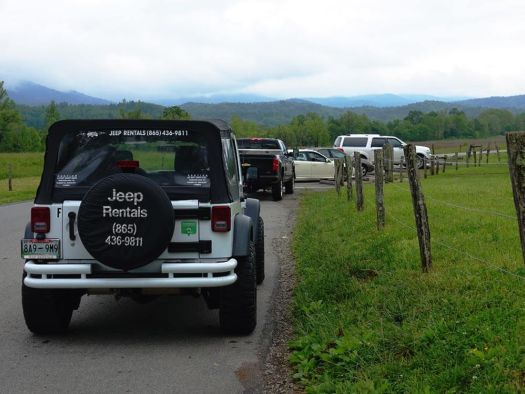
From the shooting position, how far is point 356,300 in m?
7.05

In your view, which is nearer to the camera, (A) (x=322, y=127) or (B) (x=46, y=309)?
(B) (x=46, y=309)

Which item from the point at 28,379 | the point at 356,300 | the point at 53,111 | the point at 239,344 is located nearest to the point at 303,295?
the point at 356,300

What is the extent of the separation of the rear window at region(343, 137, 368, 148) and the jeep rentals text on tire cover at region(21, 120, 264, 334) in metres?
29.1

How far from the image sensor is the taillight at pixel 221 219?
6047 mm

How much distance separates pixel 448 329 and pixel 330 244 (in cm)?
550

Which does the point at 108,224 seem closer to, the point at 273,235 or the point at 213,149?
the point at 213,149

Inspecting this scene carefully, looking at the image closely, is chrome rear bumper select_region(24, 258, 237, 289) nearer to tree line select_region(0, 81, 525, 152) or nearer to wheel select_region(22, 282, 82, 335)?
wheel select_region(22, 282, 82, 335)

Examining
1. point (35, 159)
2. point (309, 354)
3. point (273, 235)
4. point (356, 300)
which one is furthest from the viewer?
point (35, 159)

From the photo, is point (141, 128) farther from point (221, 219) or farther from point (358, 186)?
point (358, 186)

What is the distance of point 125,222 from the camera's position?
19.0 ft

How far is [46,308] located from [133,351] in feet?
3.09

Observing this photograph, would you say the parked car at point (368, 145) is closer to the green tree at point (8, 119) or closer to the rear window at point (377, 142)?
the rear window at point (377, 142)

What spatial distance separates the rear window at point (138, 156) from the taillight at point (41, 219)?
0.36m

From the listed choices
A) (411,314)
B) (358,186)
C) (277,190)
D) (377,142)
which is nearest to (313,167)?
(377,142)
